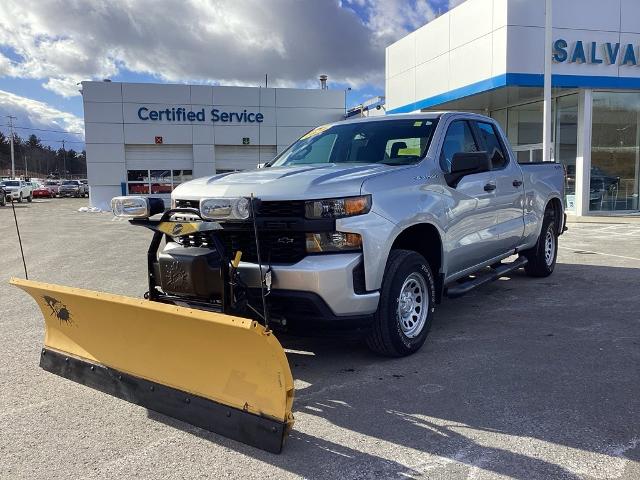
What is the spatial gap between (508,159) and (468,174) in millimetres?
Result: 1405

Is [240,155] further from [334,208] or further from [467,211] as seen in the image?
[334,208]

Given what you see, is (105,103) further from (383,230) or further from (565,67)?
(383,230)

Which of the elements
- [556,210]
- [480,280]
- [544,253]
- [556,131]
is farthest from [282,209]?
[556,131]

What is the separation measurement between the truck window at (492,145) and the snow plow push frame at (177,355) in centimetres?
358

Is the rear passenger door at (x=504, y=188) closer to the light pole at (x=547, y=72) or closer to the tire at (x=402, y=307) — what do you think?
the tire at (x=402, y=307)

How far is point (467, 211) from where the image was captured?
5.28 meters

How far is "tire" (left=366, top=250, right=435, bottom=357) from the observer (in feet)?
13.7

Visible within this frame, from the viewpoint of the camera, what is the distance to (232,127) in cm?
2962

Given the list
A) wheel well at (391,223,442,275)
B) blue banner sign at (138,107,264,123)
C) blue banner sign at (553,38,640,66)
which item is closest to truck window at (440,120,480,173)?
wheel well at (391,223,442,275)

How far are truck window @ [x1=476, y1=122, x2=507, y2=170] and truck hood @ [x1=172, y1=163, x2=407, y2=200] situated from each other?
1.92 m

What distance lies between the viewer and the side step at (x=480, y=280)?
5.19 m

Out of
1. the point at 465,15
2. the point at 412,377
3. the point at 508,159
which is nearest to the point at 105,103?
the point at 465,15

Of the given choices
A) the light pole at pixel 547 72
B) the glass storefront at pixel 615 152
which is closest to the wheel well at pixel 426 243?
the light pole at pixel 547 72

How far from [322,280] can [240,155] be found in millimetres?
27345
